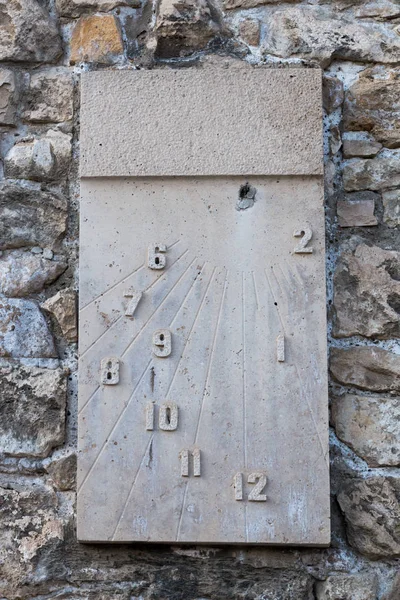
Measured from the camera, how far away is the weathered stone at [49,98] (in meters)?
2.59

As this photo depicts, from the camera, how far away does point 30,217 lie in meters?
2.53

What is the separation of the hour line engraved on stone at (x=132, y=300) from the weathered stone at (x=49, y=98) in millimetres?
620

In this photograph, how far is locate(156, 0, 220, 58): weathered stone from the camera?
2588mm

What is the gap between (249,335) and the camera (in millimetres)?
2342

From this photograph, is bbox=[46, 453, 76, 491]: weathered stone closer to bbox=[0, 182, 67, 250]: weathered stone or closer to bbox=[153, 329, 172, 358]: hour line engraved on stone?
bbox=[153, 329, 172, 358]: hour line engraved on stone

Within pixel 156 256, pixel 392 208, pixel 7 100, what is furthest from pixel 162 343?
pixel 7 100

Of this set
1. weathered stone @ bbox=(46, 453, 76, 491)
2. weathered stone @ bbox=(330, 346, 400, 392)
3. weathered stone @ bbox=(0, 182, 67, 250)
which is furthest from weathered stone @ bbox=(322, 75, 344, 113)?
weathered stone @ bbox=(46, 453, 76, 491)

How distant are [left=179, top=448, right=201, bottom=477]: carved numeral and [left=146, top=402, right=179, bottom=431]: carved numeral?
0.07m

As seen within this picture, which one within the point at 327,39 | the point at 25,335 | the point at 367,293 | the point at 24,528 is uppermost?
the point at 327,39

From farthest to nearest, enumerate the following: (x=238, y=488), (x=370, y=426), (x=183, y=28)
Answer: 1. (x=183, y=28)
2. (x=370, y=426)
3. (x=238, y=488)

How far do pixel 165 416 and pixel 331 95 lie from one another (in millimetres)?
1108

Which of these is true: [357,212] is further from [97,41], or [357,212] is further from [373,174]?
[97,41]

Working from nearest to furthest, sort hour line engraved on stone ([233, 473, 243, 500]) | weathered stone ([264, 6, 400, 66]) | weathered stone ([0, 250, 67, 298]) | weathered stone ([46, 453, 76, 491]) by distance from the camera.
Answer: hour line engraved on stone ([233, 473, 243, 500]) < weathered stone ([46, 453, 76, 491]) < weathered stone ([0, 250, 67, 298]) < weathered stone ([264, 6, 400, 66])

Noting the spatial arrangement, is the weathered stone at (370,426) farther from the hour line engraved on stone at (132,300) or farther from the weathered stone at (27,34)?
the weathered stone at (27,34)
